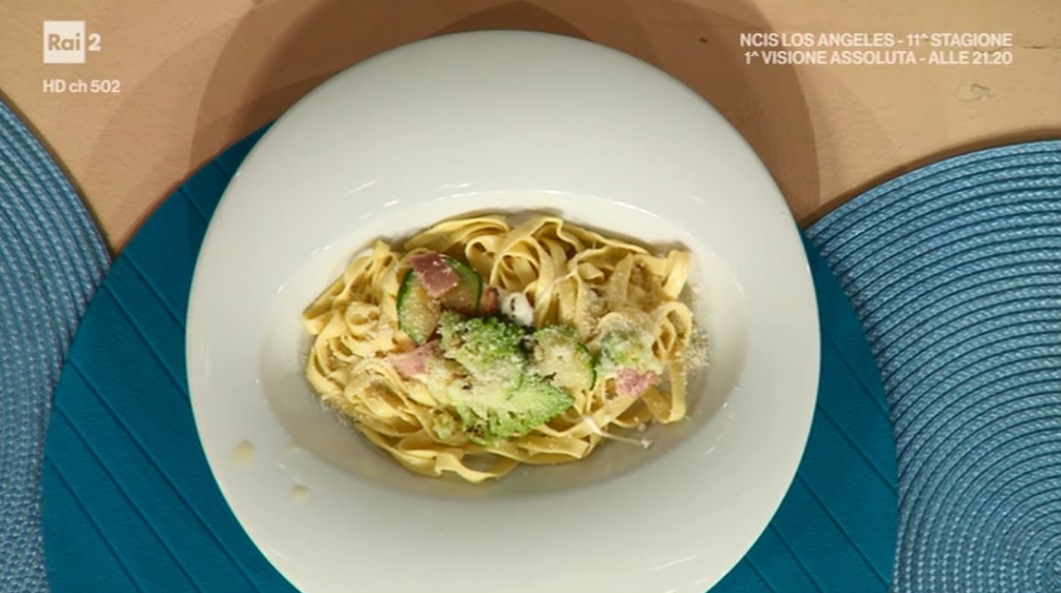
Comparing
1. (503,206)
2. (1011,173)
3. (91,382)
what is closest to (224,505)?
(91,382)

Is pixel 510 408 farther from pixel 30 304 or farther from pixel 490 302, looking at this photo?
pixel 30 304

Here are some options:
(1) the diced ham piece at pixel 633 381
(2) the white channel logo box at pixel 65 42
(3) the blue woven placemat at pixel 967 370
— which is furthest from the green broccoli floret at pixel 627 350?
(2) the white channel logo box at pixel 65 42

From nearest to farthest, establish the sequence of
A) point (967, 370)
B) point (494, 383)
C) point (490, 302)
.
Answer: point (494, 383) < point (490, 302) < point (967, 370)

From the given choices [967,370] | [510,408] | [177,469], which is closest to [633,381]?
[510,408]

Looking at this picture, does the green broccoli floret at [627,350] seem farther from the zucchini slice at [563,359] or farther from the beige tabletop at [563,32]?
the beige tabletop at [563,32]

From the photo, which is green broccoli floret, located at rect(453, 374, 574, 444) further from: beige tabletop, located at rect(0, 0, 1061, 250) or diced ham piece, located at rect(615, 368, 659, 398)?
beige tabletop, located at rect(0, 0, 1061, 250)

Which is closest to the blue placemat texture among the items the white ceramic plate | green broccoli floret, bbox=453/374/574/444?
the white ceramic plate
